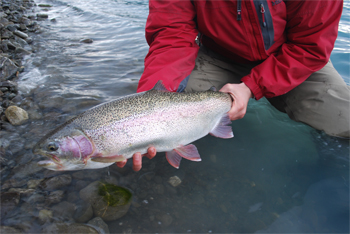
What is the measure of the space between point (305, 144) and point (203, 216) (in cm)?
195

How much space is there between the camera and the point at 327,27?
2521mm

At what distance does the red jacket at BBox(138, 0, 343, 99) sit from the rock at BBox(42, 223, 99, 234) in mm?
1582

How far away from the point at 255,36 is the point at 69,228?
3.02m

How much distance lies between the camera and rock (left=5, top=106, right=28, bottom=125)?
140 inches

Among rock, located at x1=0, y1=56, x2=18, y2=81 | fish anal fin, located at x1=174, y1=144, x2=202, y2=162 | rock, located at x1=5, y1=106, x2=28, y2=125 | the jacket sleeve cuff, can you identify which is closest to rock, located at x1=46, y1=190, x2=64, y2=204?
fish anal fin, located at x1=174, y1=144, x2=202, y2=162

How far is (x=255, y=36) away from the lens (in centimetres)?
276

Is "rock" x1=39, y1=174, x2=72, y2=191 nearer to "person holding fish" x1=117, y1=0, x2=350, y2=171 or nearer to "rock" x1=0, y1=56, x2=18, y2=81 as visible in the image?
"person holding fish" x1=117, y1=0, x2=350, y2=171

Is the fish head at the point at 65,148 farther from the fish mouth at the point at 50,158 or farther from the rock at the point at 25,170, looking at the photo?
the rock at the point at 25,170

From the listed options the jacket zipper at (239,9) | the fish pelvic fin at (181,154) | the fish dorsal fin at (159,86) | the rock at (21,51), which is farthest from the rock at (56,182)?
the rock at (21,51)

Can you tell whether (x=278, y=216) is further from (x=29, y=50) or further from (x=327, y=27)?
(x=29, y=50)

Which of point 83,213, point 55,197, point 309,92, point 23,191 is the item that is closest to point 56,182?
point 55,197

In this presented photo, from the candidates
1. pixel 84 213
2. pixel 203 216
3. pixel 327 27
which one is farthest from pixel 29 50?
pixel 327 27

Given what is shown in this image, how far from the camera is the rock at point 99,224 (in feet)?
7.35

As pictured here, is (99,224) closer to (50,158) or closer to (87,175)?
(87,175)
